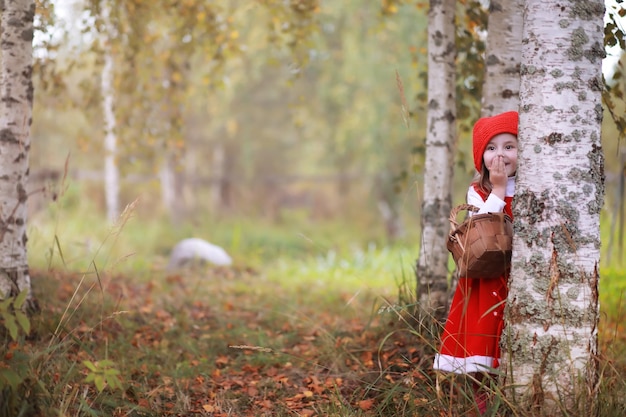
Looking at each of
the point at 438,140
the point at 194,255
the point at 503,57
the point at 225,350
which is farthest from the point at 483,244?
the point at 194,255

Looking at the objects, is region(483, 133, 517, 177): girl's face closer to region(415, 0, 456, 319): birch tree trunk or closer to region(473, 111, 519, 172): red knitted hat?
region(473, 111, 519, 172): red knitted hat

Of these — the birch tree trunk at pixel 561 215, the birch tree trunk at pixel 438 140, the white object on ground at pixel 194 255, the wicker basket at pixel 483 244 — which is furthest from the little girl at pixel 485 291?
the white object on ground at pixel 194 255

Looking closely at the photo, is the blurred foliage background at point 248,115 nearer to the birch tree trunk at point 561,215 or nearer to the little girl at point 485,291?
the little girl at point 485,291

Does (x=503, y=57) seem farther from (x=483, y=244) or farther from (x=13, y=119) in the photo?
(x=13, y=119)

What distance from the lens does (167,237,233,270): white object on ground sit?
316 inches

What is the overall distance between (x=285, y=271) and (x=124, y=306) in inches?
146

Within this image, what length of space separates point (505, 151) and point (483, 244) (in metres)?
0.54

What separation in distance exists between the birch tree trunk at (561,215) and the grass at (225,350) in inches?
→ 6.0

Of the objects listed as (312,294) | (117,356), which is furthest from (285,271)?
(117,356)

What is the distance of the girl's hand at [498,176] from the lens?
109 inches

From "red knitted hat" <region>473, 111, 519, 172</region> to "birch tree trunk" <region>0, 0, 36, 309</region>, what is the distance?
2684mm

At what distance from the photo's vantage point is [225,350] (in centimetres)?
414

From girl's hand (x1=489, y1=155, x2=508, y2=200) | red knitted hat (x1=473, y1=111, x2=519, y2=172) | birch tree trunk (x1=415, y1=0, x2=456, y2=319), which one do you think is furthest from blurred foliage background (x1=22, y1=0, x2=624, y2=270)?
girl's hand (x1=489, y1=155, x2=508, y2=200)

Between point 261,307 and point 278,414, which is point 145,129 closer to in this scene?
point 261,307
